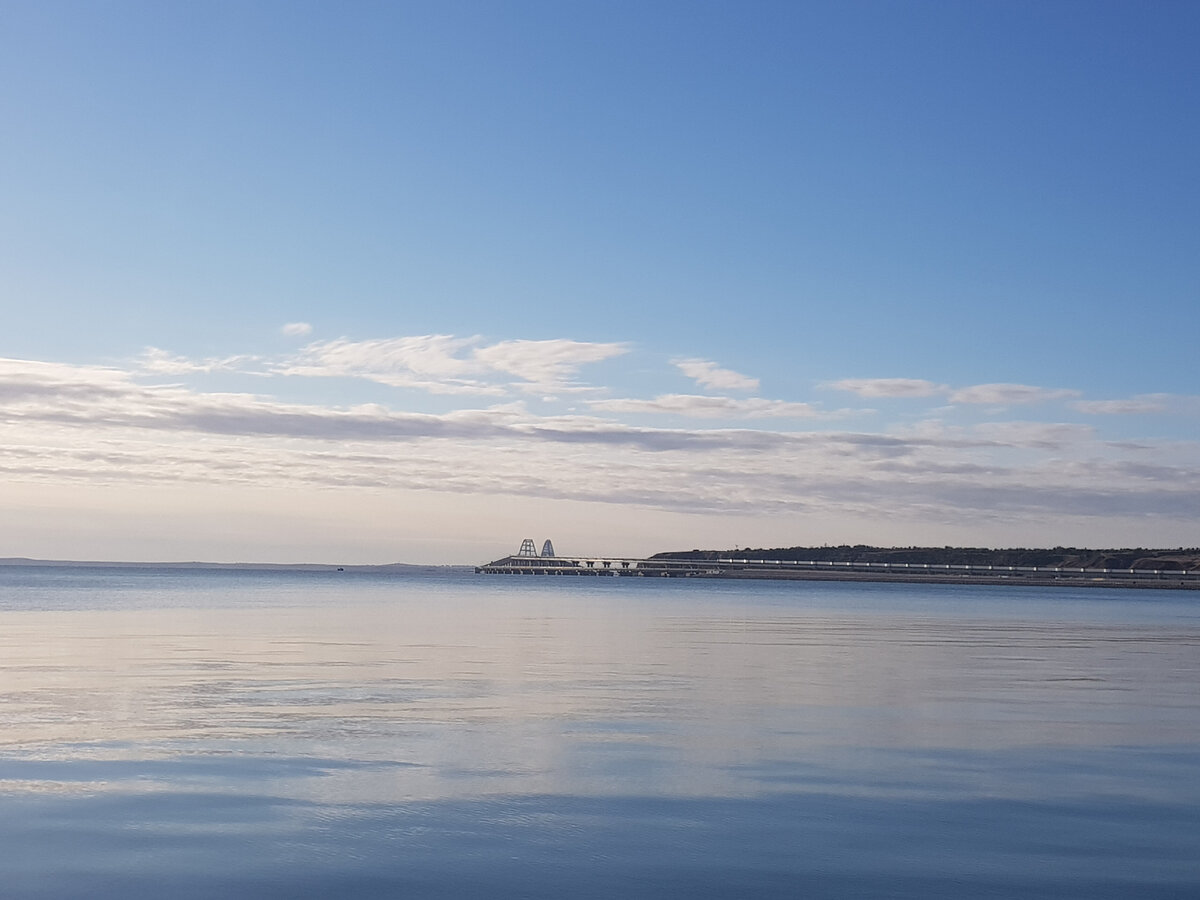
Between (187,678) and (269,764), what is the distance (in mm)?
9167

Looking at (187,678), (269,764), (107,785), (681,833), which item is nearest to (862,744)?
(681,833)

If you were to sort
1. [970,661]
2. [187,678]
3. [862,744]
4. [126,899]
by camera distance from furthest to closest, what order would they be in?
[970,661]
[187,678]
[862,744]
[126,899]

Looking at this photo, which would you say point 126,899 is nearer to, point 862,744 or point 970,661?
point 862,744

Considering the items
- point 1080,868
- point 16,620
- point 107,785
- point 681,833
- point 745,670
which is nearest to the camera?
point 1080,868

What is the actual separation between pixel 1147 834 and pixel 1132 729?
22.0 ft

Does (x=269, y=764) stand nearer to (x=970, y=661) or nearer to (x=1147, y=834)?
(x=1147, y=834)

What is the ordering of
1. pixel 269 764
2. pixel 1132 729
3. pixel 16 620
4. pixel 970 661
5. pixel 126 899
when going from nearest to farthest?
pixel 126 899, pixel 269 764, pixel 1132 729, pixel 970 661, pixel 16 620

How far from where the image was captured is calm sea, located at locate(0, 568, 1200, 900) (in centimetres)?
914

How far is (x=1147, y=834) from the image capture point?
10578mm

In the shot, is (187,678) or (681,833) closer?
(681,833)

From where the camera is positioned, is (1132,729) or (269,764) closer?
(269,764)

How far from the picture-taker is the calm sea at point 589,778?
9141 mm

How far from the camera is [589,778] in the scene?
12586mm

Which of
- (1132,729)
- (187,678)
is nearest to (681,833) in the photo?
(1132,729)
